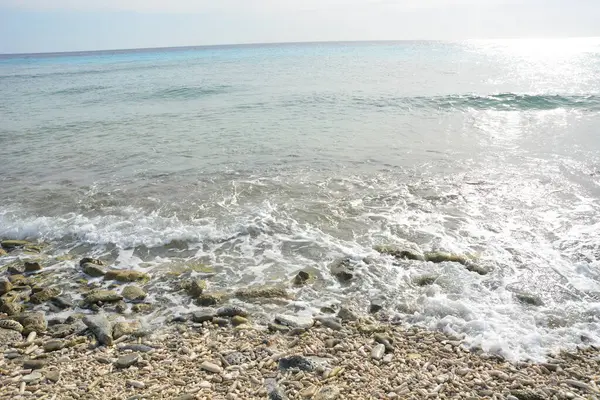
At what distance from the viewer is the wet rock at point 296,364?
5.30 meters

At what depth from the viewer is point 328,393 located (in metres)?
4.80

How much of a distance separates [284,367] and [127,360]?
2.18 meters

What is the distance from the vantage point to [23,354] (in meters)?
5.75

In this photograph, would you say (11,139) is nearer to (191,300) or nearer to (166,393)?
(191,300)

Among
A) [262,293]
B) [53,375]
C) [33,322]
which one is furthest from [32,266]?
[262,293]

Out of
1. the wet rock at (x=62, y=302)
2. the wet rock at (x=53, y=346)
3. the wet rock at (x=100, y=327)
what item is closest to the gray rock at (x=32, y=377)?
the wet rock at (x=53, y=346)

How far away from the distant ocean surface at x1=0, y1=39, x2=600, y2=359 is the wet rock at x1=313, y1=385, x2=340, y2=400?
2.11 m

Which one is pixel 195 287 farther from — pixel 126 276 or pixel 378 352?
pixel 378 352

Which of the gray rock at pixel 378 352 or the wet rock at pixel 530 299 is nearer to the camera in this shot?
the gray rock at pixel 378 352

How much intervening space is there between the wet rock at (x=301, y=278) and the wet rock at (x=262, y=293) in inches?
15.8

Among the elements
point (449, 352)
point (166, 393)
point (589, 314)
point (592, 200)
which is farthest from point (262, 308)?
point (592, 200)

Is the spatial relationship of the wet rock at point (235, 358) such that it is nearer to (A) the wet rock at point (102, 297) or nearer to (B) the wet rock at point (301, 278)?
(B) the wet rock at point (301, 278)

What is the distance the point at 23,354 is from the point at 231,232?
16.0 feet

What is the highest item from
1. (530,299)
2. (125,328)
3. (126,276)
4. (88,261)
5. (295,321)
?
(88,261)
